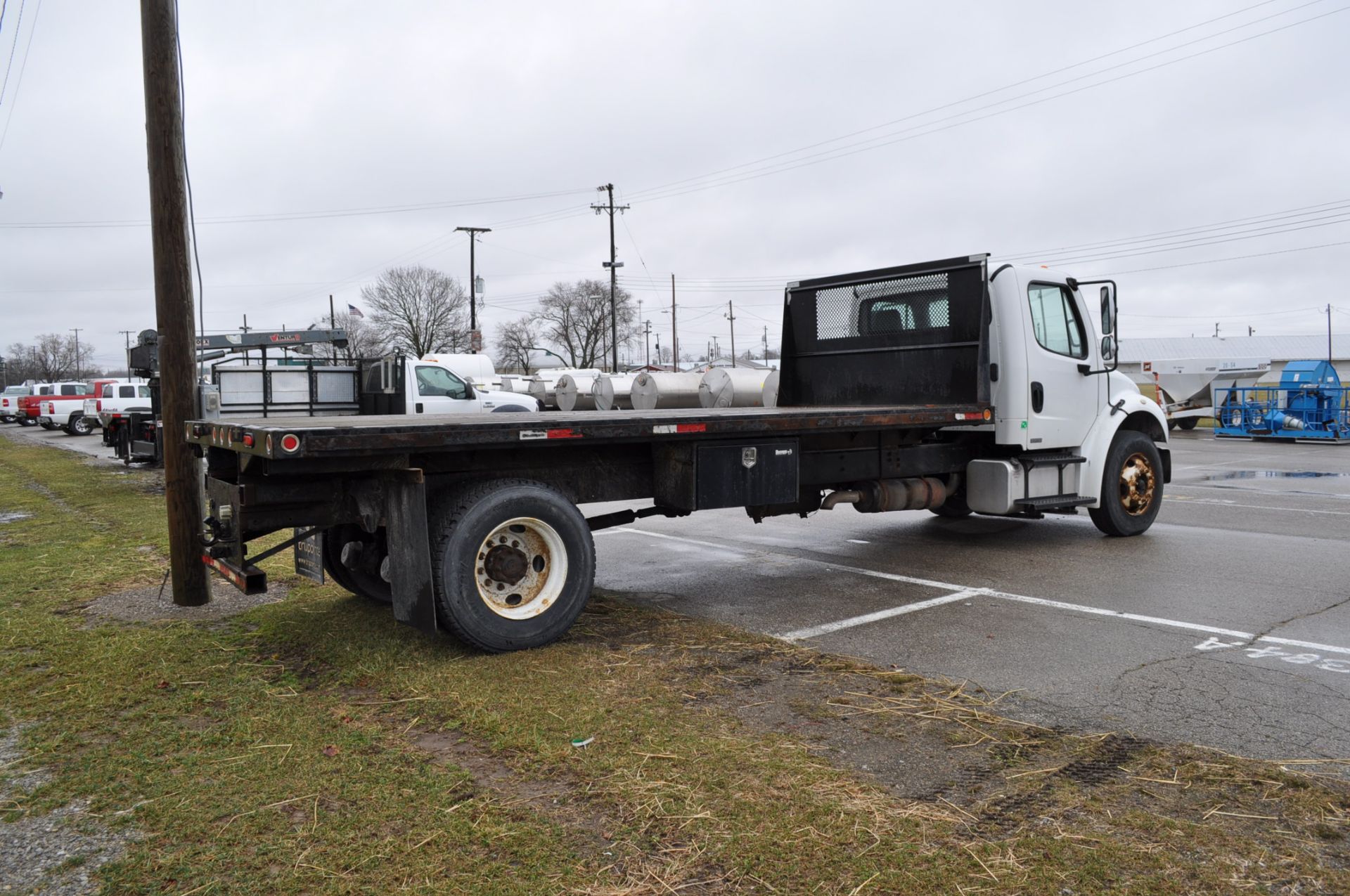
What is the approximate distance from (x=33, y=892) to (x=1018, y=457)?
8.01 meters

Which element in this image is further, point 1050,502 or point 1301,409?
point 1301,409

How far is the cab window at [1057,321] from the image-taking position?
29.8ft

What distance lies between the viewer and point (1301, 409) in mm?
25547

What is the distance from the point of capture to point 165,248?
687 centimetres

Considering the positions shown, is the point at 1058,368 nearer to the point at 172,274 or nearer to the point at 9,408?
the point at 172,274

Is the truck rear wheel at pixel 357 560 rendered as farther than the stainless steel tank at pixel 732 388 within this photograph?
No

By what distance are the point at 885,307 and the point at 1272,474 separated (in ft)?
36.7

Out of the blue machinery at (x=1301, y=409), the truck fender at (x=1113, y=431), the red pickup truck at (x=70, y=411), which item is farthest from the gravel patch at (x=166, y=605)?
the red pickup truck at (x=70, y=411)

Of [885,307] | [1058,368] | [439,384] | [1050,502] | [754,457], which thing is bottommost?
[1050,502]

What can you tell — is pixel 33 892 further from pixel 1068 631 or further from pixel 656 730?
pixel 1068 631

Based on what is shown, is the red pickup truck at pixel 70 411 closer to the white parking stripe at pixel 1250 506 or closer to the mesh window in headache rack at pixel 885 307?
the mesh window in headache rack at pixel 885 307

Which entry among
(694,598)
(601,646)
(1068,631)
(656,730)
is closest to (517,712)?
(656,730)

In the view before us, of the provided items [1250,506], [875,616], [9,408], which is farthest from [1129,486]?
[9,408]

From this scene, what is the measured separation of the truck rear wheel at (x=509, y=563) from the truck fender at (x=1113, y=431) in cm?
560
